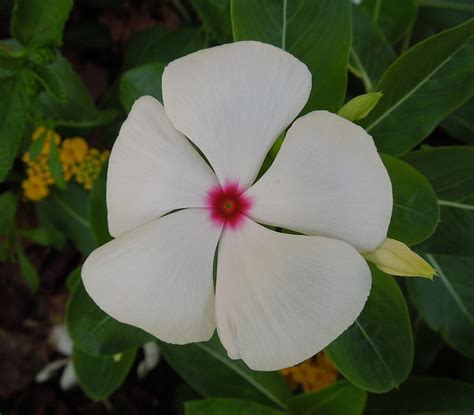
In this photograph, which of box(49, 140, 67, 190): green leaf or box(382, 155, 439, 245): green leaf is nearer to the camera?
box(382, 155, 439, 245): green leaf

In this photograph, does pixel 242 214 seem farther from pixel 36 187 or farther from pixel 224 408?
pixel 36 187

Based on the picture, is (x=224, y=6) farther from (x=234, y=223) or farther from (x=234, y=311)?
(x=234, y=311)

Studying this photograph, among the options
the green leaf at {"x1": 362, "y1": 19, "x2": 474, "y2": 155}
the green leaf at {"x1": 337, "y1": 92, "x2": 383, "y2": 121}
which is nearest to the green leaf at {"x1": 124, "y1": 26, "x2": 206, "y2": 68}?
the green leaf at {"x1": 362, "y1": 19, "x2": 474, "y2": 155}

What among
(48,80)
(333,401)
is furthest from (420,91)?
(48,80)

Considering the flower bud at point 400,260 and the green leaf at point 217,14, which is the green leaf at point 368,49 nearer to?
the green leaf at point 217,14

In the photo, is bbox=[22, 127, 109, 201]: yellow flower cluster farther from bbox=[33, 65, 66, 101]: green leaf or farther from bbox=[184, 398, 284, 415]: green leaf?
bbox=[184, 398, 284, 415]: green leaf

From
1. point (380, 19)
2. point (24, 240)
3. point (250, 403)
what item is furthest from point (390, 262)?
point (24, 240)
